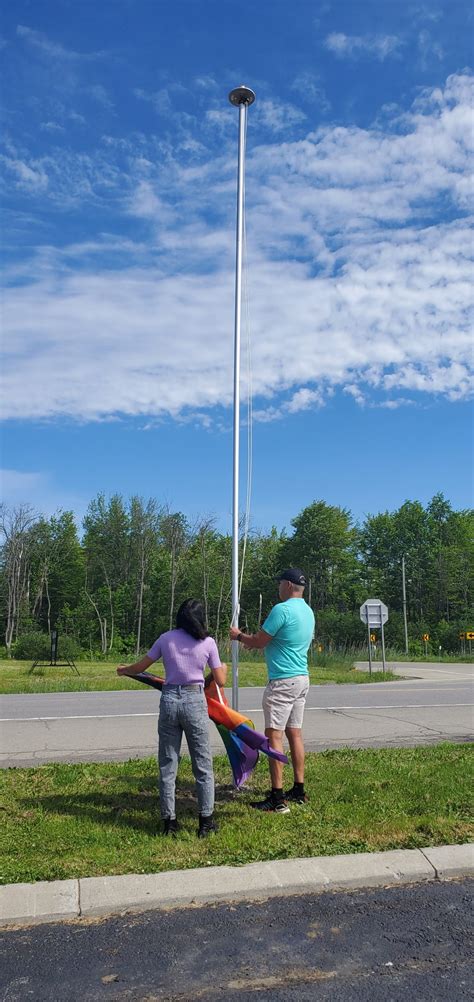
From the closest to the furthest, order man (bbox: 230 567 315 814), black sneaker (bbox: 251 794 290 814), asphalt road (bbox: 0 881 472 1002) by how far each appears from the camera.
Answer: asphalt road (bbox: 0 881 472 1002) → black sneaker (bbox: 251 794 290 814) → man (bbox: 230 567 315 814)

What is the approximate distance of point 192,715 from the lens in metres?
5.32

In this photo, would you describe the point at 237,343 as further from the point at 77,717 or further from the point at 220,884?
the point at 77,717

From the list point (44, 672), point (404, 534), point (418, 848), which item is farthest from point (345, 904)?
point (404, 534)

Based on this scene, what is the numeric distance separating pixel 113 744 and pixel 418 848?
18.0ft

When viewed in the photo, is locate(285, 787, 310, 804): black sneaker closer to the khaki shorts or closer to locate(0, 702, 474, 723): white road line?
the khaki shorts

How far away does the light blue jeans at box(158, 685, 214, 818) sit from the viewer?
5316mm

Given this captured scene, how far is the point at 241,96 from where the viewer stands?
27.0 ft

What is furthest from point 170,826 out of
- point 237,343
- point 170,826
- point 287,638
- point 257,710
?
point 257,710

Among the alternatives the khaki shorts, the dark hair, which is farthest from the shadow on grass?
the dark hair

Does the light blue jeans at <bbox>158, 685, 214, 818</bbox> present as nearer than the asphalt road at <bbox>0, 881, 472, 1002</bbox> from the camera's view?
No

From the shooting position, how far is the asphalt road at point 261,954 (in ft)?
10.9

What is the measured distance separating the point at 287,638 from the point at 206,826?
1.48 m

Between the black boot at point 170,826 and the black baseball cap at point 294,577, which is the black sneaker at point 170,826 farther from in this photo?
the black baseball cap at point 294,577

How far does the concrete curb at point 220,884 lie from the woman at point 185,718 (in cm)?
78
